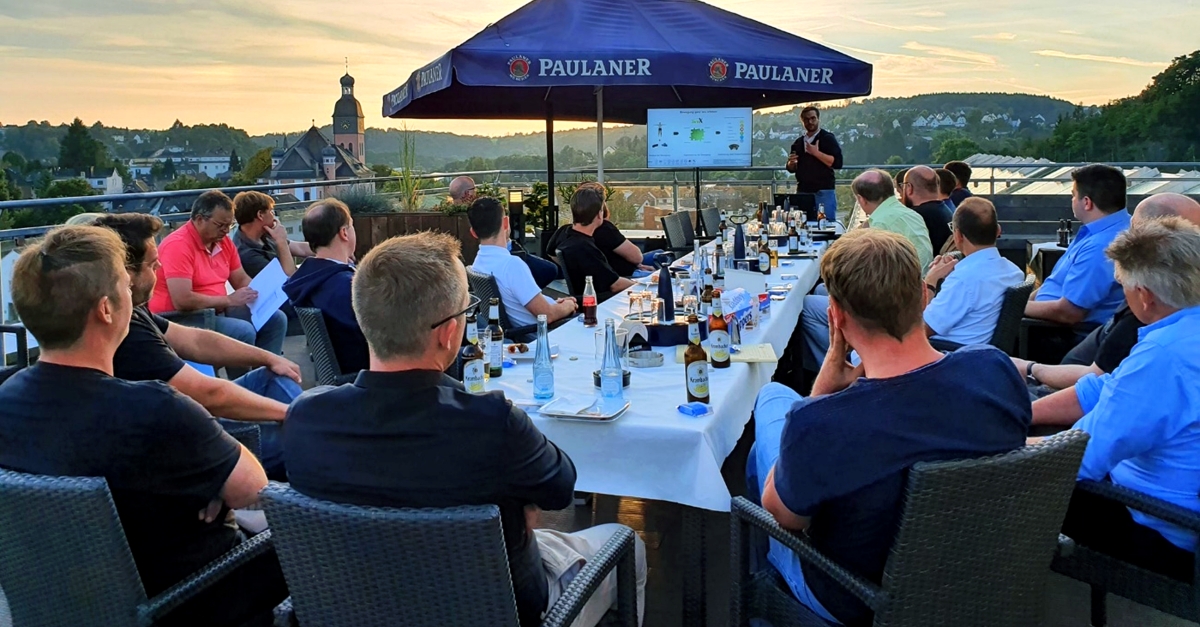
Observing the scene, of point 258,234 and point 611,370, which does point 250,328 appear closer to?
point 258,234

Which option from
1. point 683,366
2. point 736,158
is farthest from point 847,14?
point 683,366

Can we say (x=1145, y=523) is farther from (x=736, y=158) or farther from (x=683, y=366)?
(x=736, y=158)

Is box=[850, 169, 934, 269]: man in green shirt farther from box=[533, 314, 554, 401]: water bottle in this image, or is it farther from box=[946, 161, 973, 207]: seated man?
box=[533, 314, 554, 401]: water bottle

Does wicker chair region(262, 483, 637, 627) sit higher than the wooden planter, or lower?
lower

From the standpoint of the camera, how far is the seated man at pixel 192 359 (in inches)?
91.1

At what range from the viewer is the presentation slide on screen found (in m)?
9.31

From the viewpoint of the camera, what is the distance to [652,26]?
6.88 m

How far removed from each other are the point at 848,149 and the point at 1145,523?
968 centimetres

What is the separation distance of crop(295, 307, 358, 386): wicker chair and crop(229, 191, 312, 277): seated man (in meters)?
1.87

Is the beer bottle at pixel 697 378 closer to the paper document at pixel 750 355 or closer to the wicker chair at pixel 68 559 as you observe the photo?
the paper document at pixel 750 355

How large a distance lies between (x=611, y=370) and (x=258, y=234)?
3497 mm

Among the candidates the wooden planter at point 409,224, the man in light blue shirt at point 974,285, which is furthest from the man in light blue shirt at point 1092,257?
the wooden planter at point 409,224

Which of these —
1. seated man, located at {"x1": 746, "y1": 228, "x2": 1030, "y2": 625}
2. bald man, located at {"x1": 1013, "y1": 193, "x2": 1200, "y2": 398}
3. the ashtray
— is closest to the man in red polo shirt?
the ashtray

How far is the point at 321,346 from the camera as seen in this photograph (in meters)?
3.21
